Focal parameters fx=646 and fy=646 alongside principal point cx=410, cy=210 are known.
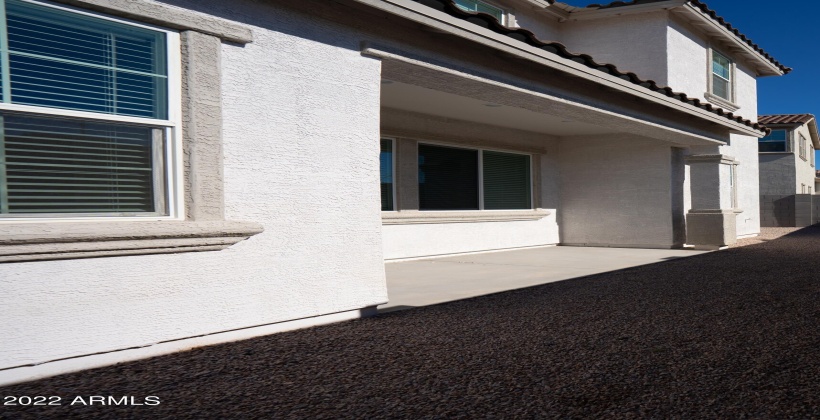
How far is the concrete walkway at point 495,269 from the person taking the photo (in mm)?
7574

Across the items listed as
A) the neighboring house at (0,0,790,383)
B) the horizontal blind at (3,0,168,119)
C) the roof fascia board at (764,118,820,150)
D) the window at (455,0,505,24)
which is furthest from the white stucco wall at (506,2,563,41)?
the roof fascia board at (764,118,820,150)

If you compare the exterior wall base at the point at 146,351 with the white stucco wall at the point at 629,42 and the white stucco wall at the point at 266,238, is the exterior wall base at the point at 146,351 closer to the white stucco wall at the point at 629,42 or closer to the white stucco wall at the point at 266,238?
the white stucco wall at the point at 266,238

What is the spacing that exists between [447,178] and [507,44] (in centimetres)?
504

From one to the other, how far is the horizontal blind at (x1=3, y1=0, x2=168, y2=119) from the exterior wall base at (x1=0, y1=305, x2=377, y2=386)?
162 cm

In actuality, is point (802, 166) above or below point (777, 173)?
above

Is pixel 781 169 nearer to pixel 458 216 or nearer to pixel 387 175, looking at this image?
pixel 458 216

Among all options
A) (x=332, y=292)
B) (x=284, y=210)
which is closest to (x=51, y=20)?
(x=284, y=210)

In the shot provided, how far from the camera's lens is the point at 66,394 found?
12.0ft

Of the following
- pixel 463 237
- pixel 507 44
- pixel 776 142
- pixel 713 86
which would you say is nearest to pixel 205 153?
pixel 507 44

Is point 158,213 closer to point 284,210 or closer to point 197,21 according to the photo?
point 284,210

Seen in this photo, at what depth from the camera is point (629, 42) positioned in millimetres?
14898

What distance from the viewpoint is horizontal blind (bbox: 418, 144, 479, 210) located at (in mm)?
11641

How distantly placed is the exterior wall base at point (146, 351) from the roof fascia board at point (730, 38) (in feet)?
39.8

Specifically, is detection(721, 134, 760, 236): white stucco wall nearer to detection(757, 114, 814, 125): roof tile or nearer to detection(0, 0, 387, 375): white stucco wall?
detection(757, 114, 814, 125): roof tile
